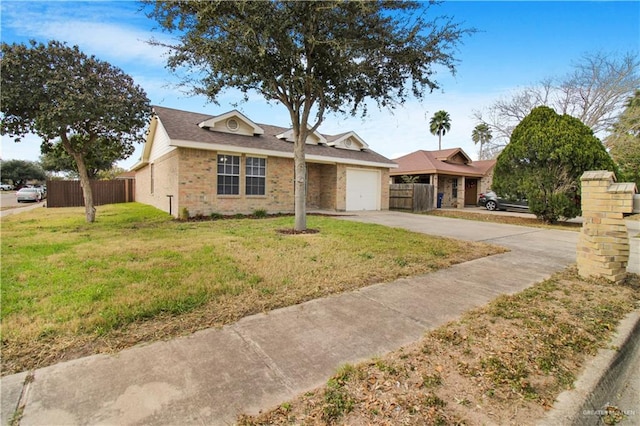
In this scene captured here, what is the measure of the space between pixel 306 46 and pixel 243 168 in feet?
23.1

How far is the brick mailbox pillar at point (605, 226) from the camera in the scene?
4734 millimetres

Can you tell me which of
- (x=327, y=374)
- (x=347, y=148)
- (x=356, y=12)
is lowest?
(x=327, y=374)

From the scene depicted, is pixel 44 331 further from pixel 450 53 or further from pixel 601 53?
pixel 601 53

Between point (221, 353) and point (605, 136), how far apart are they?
3209 cm

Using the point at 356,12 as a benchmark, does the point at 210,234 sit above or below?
below

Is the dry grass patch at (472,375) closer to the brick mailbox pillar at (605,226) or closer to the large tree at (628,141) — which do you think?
the brick mailbox pillar at (605,226)

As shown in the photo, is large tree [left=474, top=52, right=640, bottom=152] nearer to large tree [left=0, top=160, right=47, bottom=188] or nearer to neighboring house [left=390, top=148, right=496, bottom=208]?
neighboring house [left=390, top=148, right=496, bottom=208]

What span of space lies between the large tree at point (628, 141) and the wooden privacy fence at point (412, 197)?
13.4 meters

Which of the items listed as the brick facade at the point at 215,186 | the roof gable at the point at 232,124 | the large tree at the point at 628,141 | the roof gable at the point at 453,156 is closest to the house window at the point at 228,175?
the brick facade at the point at 215,186

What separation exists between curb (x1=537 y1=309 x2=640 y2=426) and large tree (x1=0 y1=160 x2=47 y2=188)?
7521 centimetres

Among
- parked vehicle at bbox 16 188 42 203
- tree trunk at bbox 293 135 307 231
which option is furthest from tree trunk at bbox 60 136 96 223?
parked vehicle at bbox 16 188 42 203

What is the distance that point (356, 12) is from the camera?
694 cm

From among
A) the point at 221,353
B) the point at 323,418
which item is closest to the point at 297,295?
the point at 221,353

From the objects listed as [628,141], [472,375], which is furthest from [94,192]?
[628,141]
